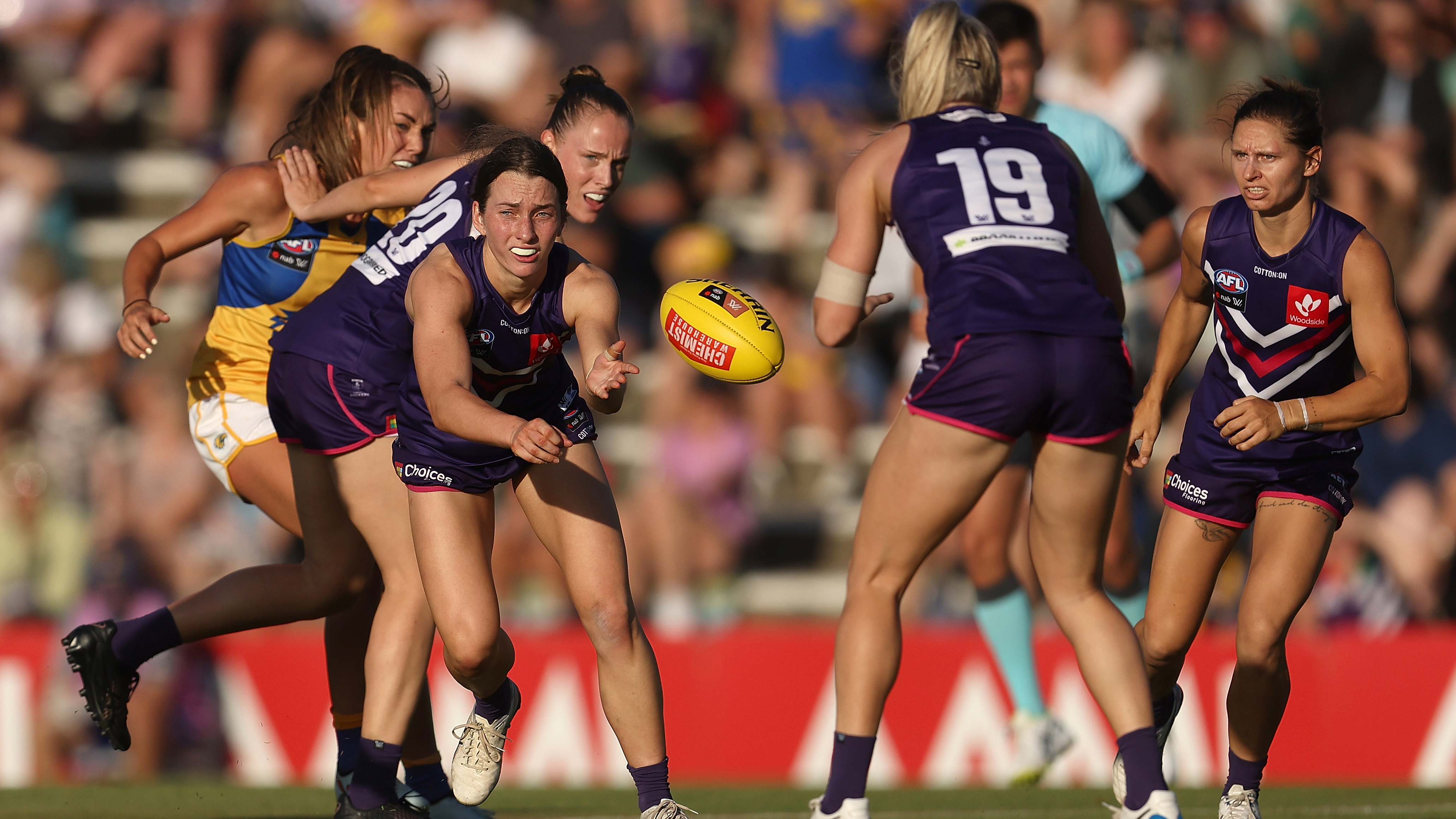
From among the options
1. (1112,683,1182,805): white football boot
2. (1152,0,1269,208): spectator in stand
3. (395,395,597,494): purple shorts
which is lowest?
(1112,683,1182,805): white football boot

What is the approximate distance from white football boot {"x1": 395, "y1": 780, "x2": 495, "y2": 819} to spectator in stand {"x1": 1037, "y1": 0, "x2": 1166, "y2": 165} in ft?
23.8

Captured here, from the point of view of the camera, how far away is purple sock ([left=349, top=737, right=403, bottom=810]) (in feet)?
17.2

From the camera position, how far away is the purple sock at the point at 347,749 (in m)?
5.77

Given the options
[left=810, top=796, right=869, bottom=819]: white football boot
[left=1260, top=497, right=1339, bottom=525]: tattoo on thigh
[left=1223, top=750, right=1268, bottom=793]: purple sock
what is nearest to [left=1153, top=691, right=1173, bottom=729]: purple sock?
[left=1223, top=750, right=1268, bottom=793]: purple sock

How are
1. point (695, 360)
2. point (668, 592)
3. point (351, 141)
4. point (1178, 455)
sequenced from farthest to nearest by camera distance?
point (668, 592) < point (351, 141) < point (1178, 455) < point (695, 360)

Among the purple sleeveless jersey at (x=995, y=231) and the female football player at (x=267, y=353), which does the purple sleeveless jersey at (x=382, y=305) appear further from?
the purple sleeveless jersey at (x=995, y=231)

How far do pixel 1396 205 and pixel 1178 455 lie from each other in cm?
697

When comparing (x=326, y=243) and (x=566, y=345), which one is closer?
(x=326, y=243)

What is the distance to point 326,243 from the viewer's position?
19.3ft

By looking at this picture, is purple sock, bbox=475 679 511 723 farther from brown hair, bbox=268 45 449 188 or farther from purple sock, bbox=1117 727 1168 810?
purple sock, bbox=1117 727 1168 810

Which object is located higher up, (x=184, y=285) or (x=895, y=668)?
(x=184, y=285)

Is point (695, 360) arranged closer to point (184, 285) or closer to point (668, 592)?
point (668, 592)

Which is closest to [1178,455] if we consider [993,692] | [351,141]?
[351,141]

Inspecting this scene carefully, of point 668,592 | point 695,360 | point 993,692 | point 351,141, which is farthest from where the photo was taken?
point 668,592
